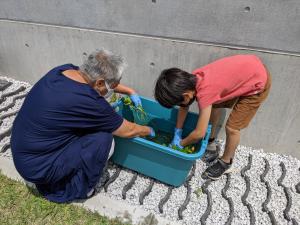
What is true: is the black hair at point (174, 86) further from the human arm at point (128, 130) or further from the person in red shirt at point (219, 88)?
the human arm at point (128, 130)

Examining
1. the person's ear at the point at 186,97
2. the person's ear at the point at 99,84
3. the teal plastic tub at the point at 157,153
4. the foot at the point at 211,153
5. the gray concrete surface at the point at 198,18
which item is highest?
the gray concrete surface at the point at 198,18

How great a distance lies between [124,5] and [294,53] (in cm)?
151

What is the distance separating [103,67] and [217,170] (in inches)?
56.9

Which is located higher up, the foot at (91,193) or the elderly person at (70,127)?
the elderly person at (70,127)

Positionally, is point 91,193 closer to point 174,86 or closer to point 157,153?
point 157,153

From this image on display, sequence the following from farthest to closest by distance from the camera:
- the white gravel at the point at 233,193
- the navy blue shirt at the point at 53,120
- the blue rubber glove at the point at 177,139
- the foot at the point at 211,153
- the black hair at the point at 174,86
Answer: the foot at the point at 211,153 < the blue rubber glove at the point at 177,139 < the white gravel at the point at 233,193 < the black hair at the point at 174,86 < the navy blue shirt at the point at 53,120

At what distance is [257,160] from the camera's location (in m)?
2.91

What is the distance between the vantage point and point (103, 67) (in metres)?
1.93

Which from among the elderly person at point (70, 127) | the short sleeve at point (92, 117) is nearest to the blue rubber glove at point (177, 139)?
the elderly person at point (70, 127)

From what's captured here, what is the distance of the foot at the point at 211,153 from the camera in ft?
9.52

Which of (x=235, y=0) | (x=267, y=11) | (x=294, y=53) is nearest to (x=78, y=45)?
(x=235, y=0)

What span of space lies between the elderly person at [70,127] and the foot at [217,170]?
745 mm

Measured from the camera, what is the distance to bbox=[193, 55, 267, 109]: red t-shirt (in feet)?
6.88

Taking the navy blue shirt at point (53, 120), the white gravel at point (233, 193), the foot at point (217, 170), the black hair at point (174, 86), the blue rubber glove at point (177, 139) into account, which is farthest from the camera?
the foot at point (217, 170)
